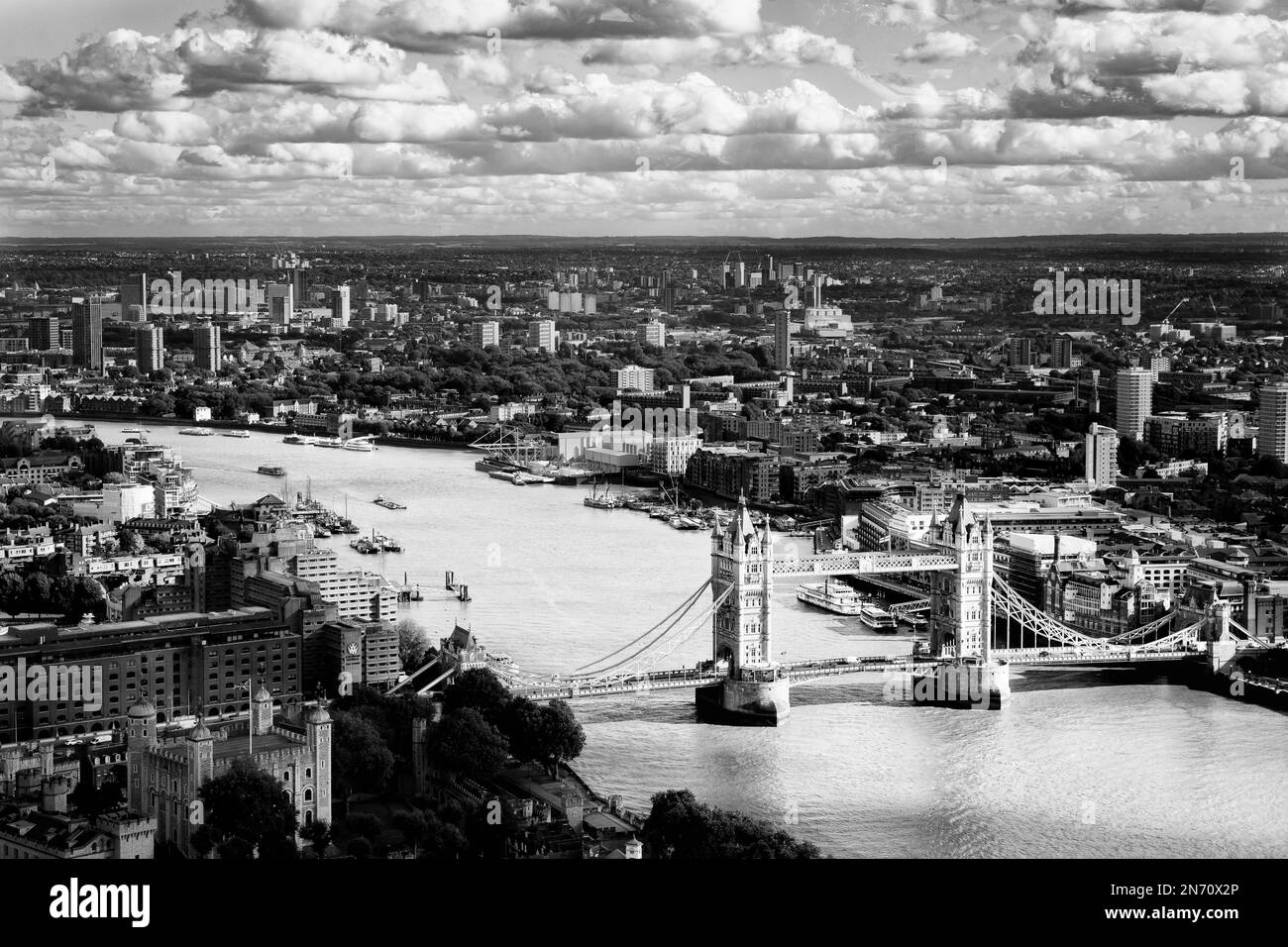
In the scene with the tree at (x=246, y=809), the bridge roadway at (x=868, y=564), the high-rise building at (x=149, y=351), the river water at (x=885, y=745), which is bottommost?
the river water at (x=885, y=745)

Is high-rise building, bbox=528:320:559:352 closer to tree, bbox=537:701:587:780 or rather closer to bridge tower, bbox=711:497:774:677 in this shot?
bridge tower, bbox=711:497:774:677

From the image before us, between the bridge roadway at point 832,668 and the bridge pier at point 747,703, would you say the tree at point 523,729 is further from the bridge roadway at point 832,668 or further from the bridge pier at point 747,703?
the bridge pier at point 747,703

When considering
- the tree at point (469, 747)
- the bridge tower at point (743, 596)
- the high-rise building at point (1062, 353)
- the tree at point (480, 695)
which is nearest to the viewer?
the tree at point (469, 747)

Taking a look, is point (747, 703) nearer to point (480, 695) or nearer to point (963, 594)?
point (480, 695)

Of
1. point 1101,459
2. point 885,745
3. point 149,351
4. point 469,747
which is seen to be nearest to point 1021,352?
point 1101,459

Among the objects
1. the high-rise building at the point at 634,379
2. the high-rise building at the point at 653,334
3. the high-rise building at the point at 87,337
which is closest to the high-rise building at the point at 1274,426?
the high-rise building at the point at 634,379

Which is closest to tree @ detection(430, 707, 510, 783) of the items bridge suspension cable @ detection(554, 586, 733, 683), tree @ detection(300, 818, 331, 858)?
tree @ detection(300, 818, 331, 858)
